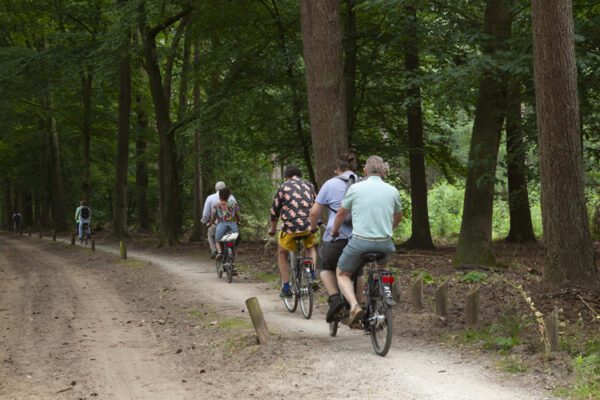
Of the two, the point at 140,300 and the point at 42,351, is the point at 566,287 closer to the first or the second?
the point at 42,351

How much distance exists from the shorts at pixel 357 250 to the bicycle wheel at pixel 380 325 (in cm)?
41

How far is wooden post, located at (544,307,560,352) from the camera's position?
745cm

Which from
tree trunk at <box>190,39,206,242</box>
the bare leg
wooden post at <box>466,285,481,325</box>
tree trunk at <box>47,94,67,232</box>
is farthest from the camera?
tree trunk at <box>47,94,67,232</box>

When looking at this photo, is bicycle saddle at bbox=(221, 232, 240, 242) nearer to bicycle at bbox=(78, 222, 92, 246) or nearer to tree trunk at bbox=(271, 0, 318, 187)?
tree trunk at bbox=(271, 0, 318, 187)

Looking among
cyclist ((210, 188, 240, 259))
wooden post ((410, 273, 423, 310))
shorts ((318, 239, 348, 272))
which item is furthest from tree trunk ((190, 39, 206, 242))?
shorts ((318, 239, 348, 272))

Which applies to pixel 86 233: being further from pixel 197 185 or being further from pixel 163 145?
pixel 163 145

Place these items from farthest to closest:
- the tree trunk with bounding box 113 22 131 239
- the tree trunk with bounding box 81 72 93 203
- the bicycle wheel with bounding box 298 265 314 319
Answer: the tree trunk with bounding box 81 72 93 203, the tree trunk with bounding box 113 22 131 239, the bicycle wheel with bounding box 298 265 314 319

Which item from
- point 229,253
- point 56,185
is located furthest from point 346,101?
point 56,185

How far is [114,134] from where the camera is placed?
41375mm

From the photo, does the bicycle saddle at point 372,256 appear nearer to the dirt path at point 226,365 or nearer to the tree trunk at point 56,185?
the dirt path at point 226,365

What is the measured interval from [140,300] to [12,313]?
227cm

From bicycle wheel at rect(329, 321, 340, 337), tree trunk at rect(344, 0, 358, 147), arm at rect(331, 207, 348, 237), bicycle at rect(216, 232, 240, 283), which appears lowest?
bicycle wheel at rect(329, 321, 340, 337)

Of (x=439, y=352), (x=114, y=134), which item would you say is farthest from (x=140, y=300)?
(x=114, y=134)

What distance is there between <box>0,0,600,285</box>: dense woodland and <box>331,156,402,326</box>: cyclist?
2.91m
